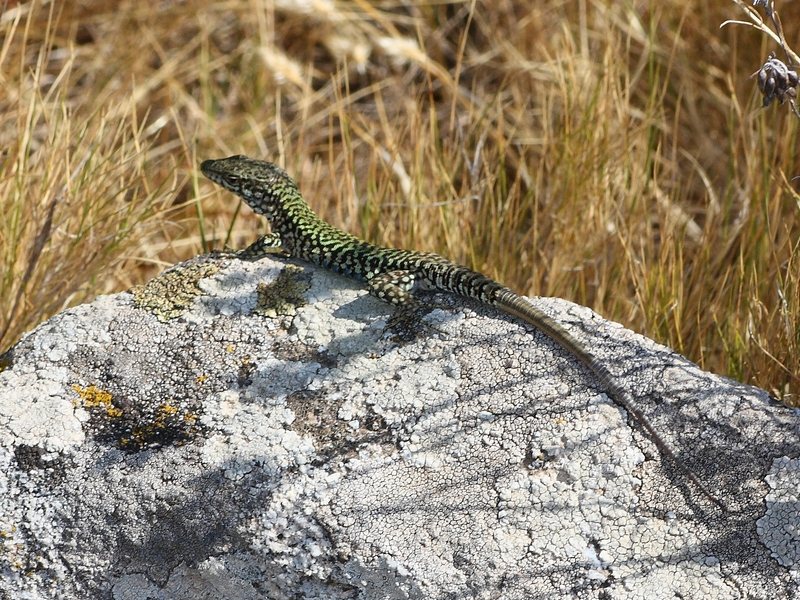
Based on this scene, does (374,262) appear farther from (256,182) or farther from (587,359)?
(587,359)

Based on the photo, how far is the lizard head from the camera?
3859 millimetres

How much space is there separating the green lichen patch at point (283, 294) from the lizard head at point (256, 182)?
73 centimetres

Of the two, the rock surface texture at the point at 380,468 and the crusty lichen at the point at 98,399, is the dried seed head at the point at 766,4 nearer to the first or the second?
the rock surface texture at the point at 380,468

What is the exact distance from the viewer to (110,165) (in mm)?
4078

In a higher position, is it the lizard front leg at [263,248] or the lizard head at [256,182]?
the lizard head at [256,182]

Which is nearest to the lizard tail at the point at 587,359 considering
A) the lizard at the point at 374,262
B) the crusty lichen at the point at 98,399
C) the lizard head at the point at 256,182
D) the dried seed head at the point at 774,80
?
the lizard at the point at 374,262

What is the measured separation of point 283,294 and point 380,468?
2.57ft

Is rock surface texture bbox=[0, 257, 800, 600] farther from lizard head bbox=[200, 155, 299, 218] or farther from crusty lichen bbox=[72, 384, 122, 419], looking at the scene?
lizard head bbox=[200, 155, 299, 218]

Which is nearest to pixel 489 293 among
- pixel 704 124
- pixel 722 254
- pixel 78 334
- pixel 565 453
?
pixel 565 453

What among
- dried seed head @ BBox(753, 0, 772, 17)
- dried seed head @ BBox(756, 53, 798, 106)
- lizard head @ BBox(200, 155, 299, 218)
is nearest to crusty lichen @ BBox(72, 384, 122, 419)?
lizard head @ BBox(200, 155, 299, 218)

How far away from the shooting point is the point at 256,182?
12.7 ft

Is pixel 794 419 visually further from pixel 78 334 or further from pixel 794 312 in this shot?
pixel 78 334

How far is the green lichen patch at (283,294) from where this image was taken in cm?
297

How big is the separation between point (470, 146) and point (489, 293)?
2.78m
